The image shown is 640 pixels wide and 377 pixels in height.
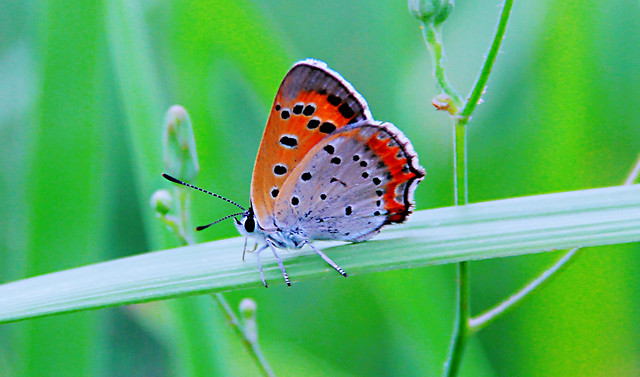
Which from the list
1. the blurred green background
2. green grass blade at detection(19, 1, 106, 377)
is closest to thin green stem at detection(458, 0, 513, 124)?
the blurred green background

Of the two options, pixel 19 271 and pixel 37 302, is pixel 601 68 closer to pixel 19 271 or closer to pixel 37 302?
pixel 37 302

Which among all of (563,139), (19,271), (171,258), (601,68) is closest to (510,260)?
(563,139)

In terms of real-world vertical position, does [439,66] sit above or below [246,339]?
above

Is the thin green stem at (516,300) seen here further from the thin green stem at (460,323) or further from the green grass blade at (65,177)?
the green grass blade at (65,177)

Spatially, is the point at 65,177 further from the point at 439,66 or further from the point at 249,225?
the point at 439,66

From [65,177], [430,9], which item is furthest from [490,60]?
[65,177]

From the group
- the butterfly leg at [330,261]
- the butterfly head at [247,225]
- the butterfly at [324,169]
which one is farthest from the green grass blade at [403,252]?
the butterfly head at [247,225]
